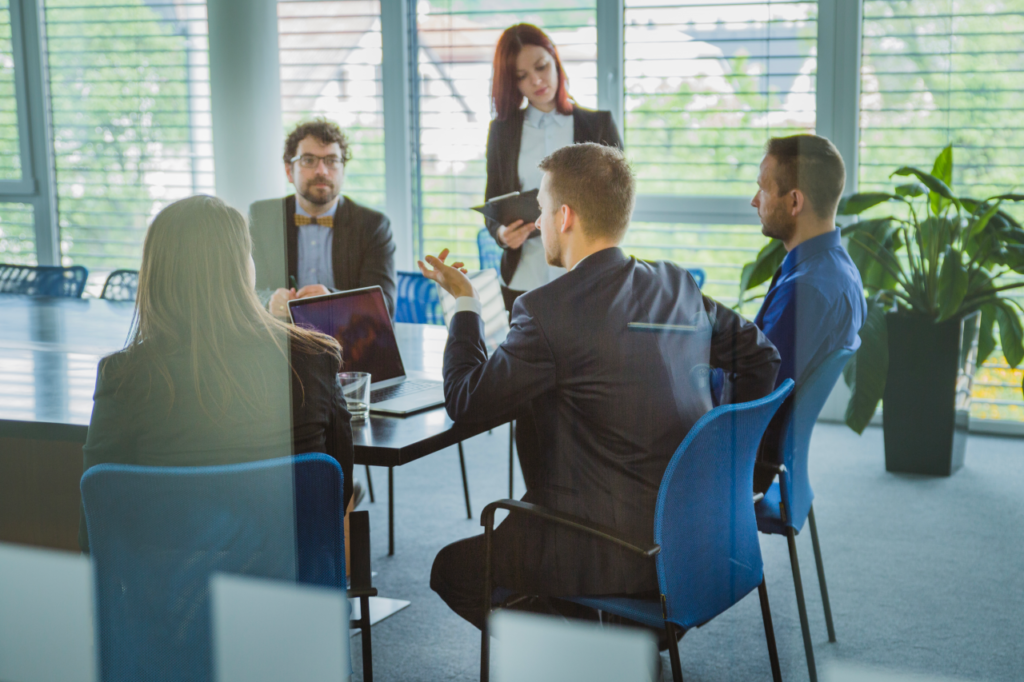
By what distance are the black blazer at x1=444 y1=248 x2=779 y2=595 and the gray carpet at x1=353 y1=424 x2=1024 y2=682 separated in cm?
65

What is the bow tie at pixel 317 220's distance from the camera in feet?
10.3

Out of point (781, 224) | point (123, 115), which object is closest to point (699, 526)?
point (781, 224)

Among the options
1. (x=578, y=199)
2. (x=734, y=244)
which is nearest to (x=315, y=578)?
(x=578, y=199)

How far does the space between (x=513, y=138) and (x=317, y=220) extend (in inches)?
28.4

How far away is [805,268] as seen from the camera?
225 cm

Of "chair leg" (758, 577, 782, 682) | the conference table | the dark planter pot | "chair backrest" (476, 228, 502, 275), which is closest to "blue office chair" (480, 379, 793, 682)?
"chair leg" (758, 577, 782, 682)

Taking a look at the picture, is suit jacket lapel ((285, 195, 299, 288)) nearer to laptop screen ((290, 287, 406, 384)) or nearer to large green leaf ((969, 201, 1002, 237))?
laptop screen ((290, 287, 406, 384))

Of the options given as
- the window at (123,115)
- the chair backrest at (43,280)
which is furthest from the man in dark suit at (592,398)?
the window at (123,115)

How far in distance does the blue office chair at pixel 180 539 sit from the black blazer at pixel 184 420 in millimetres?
161

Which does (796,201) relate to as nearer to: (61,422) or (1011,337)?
(1011,337)

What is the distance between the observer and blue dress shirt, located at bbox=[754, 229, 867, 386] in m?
2.04

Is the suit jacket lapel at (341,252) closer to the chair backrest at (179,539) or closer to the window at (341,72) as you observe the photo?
the window at (341,72)

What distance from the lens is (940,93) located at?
3943mm

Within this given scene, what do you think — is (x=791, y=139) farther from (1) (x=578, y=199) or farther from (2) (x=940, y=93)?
(2) (x=940, y=93)
